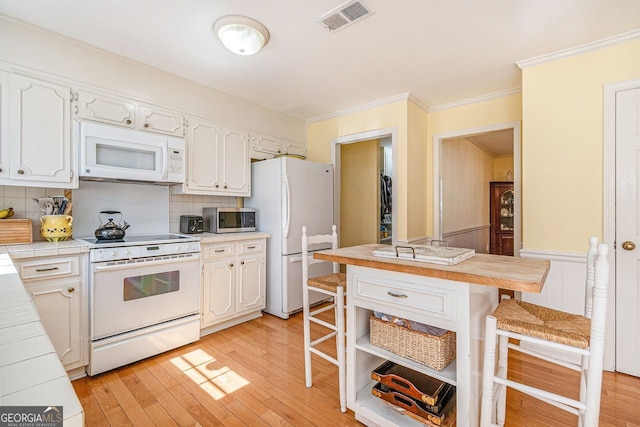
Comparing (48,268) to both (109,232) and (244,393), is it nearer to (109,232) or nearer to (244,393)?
(109,232)

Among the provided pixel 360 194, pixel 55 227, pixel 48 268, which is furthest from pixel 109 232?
pixel 360 194

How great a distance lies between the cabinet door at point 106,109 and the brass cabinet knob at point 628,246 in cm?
405

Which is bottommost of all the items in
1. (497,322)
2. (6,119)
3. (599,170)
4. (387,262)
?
(497,322)

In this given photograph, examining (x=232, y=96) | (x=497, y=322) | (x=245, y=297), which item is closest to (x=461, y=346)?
(x=497, y=322)

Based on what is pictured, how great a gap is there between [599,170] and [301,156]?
303 cm

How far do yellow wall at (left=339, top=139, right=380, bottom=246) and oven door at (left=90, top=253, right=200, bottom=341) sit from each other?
2.53 m

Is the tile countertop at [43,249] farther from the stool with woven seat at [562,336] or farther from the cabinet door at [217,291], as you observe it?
the stool with woven seat at [562,336]

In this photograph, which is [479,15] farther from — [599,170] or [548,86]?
[599,170]

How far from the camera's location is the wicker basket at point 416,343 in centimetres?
146

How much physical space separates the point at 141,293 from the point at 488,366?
7.96 ft

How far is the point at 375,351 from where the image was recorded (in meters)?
1.67

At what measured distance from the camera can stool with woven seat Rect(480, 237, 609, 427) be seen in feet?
3.70

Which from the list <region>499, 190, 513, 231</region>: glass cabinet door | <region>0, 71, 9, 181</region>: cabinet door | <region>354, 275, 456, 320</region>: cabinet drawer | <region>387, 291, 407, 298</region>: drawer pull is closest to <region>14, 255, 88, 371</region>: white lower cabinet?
<region>0, 71, 9, 181</region>: cabinet door

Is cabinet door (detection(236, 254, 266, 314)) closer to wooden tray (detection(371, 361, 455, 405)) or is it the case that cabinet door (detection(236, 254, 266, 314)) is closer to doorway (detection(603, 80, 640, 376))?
wooden tray (detection(371, 361, 455, 405))
